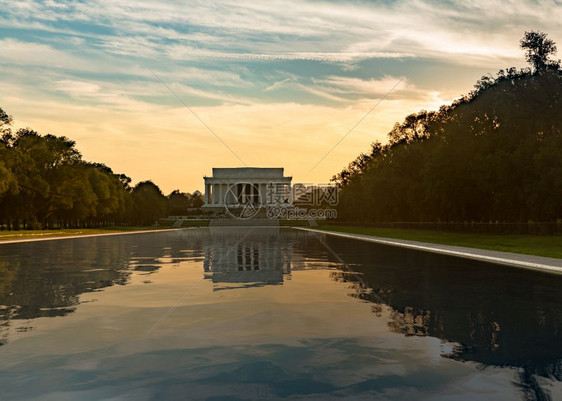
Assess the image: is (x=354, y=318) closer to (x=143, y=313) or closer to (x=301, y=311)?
(x=301, y=311)

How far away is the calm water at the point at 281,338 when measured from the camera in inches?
268

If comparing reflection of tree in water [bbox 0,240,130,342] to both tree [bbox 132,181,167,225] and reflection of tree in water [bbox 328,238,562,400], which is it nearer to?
reflection of tree in water [bbox 328,238,562,400]

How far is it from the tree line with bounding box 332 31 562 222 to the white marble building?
80162 mm

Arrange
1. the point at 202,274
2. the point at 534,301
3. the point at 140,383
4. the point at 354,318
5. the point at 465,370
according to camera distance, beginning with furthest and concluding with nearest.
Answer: the point at 202,274 → the point at 534,301 → the point at 354,318 → the point at 465,370 → the point at 140,383

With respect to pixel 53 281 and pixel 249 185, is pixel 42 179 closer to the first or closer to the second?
pixel 53 281

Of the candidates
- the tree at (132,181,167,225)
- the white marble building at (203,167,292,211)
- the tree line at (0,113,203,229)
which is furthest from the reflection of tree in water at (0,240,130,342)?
the white marble building at (203,167,292,211)

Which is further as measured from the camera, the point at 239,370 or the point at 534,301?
the point at 534,301

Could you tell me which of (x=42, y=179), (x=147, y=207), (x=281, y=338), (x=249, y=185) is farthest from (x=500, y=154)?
(x=249, y=185)

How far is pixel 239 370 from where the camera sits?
753 centimetres

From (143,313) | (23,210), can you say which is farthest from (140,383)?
(23,210)

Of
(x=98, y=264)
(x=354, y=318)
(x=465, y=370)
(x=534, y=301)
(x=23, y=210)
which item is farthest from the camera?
(x=23, y=210)

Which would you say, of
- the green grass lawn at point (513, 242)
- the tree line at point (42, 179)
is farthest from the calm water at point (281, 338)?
the tree line at point (42, 179)

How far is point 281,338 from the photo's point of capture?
9.58 m

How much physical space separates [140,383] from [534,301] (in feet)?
34.4
